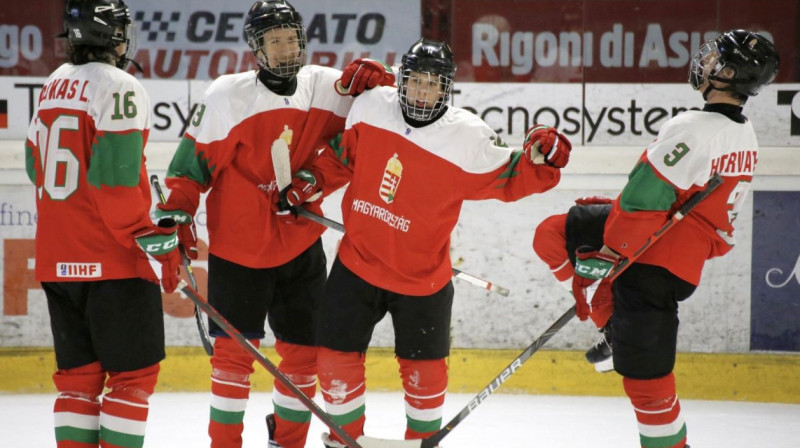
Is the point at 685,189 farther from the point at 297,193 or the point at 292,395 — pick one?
the point at 292,395

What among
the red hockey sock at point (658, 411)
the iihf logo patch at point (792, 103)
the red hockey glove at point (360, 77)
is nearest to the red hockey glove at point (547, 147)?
the red hockey glove at point (360, 77)

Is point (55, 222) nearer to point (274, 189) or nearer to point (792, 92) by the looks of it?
point (274, 189)

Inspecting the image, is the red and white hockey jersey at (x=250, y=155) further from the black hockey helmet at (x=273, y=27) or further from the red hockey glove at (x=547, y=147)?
the red hockey glove at (x=547, y=147)

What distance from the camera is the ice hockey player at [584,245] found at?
291cm

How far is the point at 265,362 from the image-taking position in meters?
2.93

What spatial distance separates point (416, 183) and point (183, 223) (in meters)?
0.73

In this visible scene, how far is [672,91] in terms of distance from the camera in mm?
4609

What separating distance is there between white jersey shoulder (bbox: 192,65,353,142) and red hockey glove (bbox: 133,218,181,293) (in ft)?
1.38

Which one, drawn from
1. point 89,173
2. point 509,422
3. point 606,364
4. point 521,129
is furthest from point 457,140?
point 521,129

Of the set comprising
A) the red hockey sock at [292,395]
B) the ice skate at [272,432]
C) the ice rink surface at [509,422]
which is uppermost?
the red hockey sock at [292,395]

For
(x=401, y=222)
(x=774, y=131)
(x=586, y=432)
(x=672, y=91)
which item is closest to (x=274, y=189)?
(x=401, y=222)

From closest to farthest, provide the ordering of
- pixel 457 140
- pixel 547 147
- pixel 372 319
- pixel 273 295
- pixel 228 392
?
1. pixel 547 147
2. pixel 457 140
3. pixel 372 319
4. pixel 228 392
5. pixel 273 295

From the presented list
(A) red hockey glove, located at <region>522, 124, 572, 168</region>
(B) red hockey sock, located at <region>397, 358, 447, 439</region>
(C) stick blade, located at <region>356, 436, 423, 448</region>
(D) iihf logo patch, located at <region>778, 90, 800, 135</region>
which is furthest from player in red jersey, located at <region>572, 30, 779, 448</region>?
(D) iihf logo patch, located at <region>778, 90, 800, 135</region>

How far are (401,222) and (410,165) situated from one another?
165 millimetres
